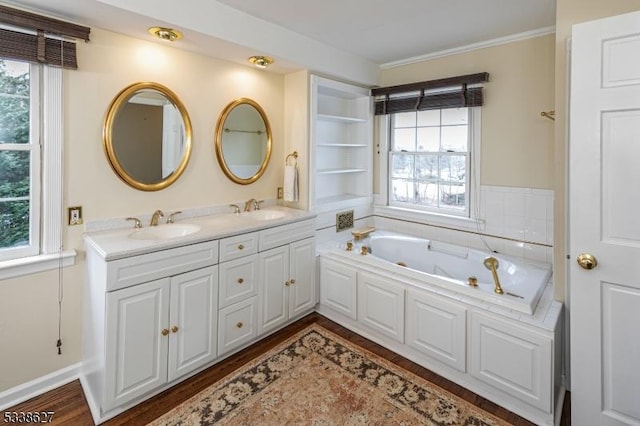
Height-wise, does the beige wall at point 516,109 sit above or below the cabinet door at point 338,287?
above

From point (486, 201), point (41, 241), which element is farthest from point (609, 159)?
point (41, 241)

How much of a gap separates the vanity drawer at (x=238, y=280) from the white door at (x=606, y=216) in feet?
6.37

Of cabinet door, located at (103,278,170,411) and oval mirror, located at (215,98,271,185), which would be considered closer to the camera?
cabinet door, located at (103,278,170,411)

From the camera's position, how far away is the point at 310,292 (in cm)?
302

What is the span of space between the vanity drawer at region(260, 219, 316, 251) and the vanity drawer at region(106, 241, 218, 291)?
1.41 ft

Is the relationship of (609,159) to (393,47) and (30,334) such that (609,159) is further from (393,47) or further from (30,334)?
(30,334)

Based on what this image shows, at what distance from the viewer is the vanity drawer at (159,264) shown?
1.81m

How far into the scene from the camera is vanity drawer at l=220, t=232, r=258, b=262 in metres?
2.30

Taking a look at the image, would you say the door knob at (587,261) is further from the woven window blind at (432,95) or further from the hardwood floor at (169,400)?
the woven window blind at (432,95)

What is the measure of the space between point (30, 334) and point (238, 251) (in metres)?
1.29

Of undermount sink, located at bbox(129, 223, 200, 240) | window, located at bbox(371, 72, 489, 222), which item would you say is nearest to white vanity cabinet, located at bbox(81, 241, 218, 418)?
undermount sink, located at bbox(129, 223, 200, 240)

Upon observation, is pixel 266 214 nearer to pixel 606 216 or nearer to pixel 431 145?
pixel 431 145

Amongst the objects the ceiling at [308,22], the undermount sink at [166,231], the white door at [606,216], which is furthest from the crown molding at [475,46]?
the undermount sink at [166,231]

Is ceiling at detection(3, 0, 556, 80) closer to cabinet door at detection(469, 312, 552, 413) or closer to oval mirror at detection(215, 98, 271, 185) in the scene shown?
oval mirror at detection(215, 98, 271, 185)
